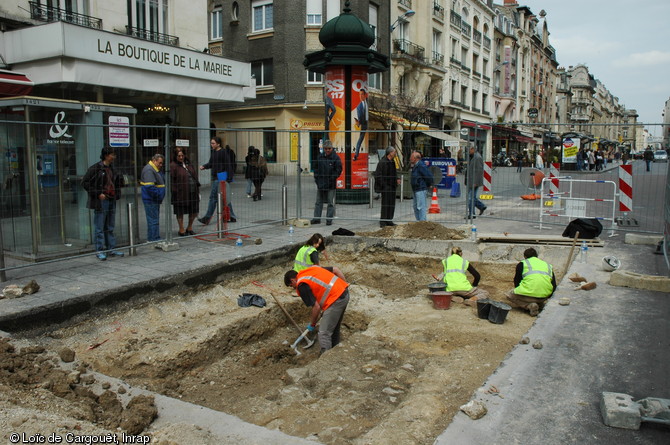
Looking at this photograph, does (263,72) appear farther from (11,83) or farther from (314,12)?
(11,83)

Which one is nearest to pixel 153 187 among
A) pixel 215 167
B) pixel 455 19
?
pixel 215 167

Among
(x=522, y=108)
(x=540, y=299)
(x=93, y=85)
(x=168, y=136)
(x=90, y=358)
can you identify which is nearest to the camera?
(x=90, y=358)

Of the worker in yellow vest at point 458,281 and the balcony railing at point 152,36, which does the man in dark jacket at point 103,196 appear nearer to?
the worker in yellow vest at point 458,281

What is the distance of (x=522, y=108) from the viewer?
2441 inches

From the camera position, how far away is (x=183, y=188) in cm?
1016

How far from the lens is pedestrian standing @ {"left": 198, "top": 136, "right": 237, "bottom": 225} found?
36.3 ft

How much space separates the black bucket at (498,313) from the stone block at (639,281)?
1.64 meters

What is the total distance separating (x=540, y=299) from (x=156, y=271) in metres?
5.27

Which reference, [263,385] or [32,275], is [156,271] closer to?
[32,275]

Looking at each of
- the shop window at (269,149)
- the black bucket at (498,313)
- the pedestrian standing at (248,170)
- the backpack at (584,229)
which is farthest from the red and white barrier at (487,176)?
the black bucket at (498,313)

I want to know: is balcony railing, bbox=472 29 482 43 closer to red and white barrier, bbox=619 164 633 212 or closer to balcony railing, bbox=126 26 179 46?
balcony railing, bbox=126 26 179 46

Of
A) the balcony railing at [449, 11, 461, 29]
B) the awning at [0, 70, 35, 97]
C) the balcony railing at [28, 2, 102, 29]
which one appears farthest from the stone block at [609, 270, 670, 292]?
the balcony railing at [449, 11, 461, 29]

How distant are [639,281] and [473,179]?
5.30m

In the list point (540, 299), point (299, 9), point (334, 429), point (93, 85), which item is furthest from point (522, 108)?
point (334, 429)
